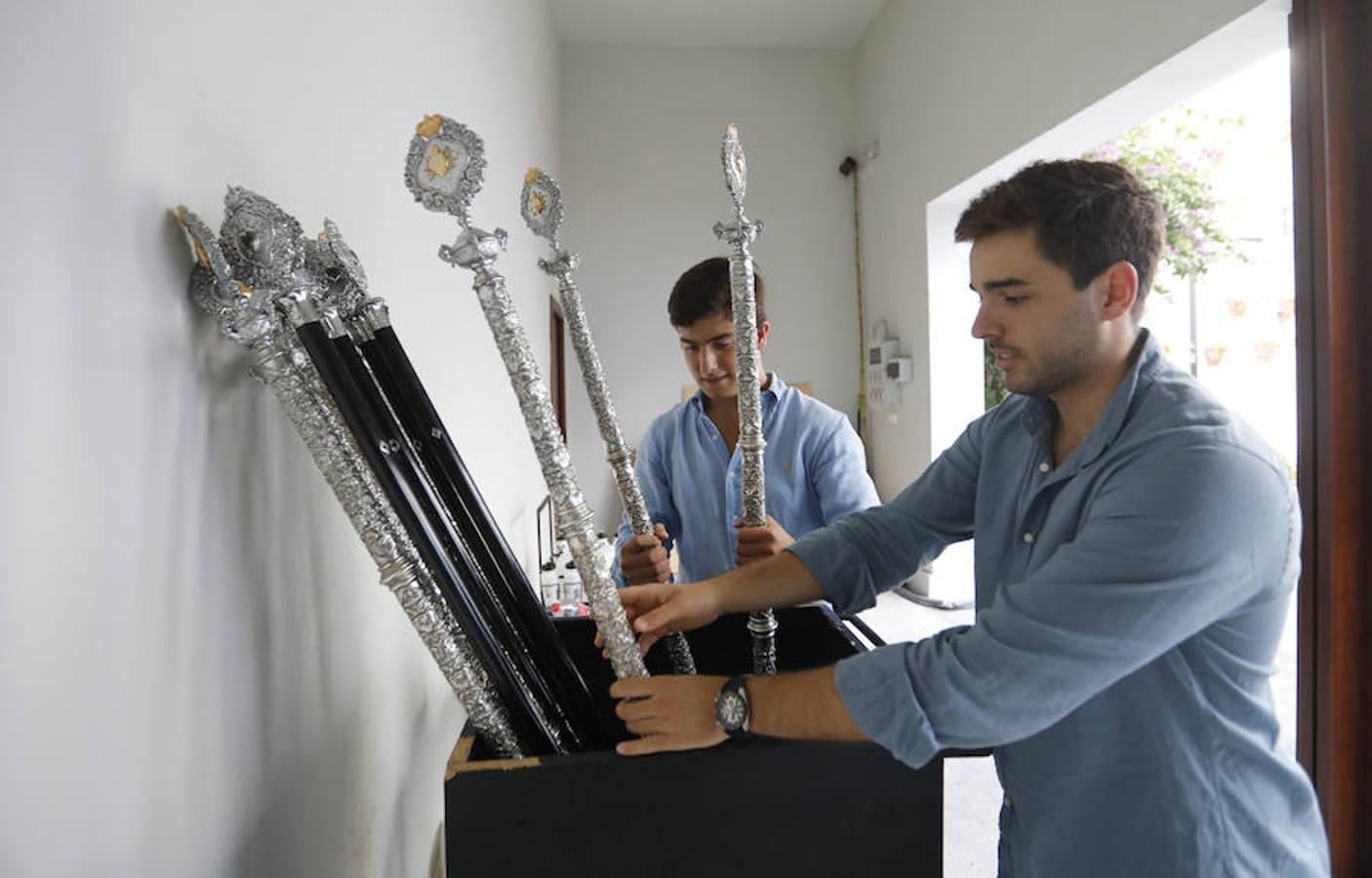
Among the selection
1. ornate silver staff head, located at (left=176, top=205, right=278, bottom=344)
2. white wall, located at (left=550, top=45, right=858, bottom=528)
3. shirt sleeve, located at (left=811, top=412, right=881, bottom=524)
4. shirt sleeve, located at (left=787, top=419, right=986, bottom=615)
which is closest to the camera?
ornate silver staff head, located at (left=176, top=205, right=278, bottom=344)

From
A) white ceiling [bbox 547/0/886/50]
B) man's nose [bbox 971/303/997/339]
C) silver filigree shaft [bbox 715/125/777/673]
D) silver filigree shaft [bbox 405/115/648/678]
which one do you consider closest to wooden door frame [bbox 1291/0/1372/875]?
man's nose [bbox 971/303/997/339]

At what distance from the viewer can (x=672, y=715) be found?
28.2 inches

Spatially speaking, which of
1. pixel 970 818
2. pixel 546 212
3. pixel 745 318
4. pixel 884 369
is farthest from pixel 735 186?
pixel 884 369

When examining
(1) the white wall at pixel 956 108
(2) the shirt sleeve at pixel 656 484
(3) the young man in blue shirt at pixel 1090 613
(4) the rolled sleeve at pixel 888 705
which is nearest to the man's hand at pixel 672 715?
(3) the young man in blue shirt at pixel 1090 613

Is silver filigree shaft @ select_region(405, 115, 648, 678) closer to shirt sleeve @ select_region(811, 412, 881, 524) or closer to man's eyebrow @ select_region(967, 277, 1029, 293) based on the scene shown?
man's eyebrow @ select_region(967, 277, 1029, 293)

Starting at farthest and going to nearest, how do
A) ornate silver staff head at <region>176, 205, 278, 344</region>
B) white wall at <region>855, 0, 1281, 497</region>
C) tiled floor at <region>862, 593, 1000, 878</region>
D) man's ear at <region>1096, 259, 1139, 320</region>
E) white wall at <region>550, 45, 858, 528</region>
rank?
white wall at <region>550, 45, 858, 528</region>, white wall at <region>855, 0, 1281, 497</region>, tiled floor at <region>862, 593, 1000, 878</region>, man's ear at <region>1096, 259, 1139, 320</region>, ornate silver staff head at <region>176, 205, 278, 344</region>

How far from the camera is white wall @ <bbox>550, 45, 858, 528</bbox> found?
18.4ft

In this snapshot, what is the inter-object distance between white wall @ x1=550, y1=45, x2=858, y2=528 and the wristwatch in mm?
4807

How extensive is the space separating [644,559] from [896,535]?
0.38 m

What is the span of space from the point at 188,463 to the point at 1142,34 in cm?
298

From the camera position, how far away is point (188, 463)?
0.66m

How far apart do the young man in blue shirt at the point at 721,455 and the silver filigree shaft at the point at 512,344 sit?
0.80m

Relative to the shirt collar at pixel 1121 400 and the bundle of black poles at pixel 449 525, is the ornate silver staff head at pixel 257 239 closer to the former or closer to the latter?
the bundle of black poles at pixel 449 525

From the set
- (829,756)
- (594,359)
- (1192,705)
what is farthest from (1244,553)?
(594,359)
